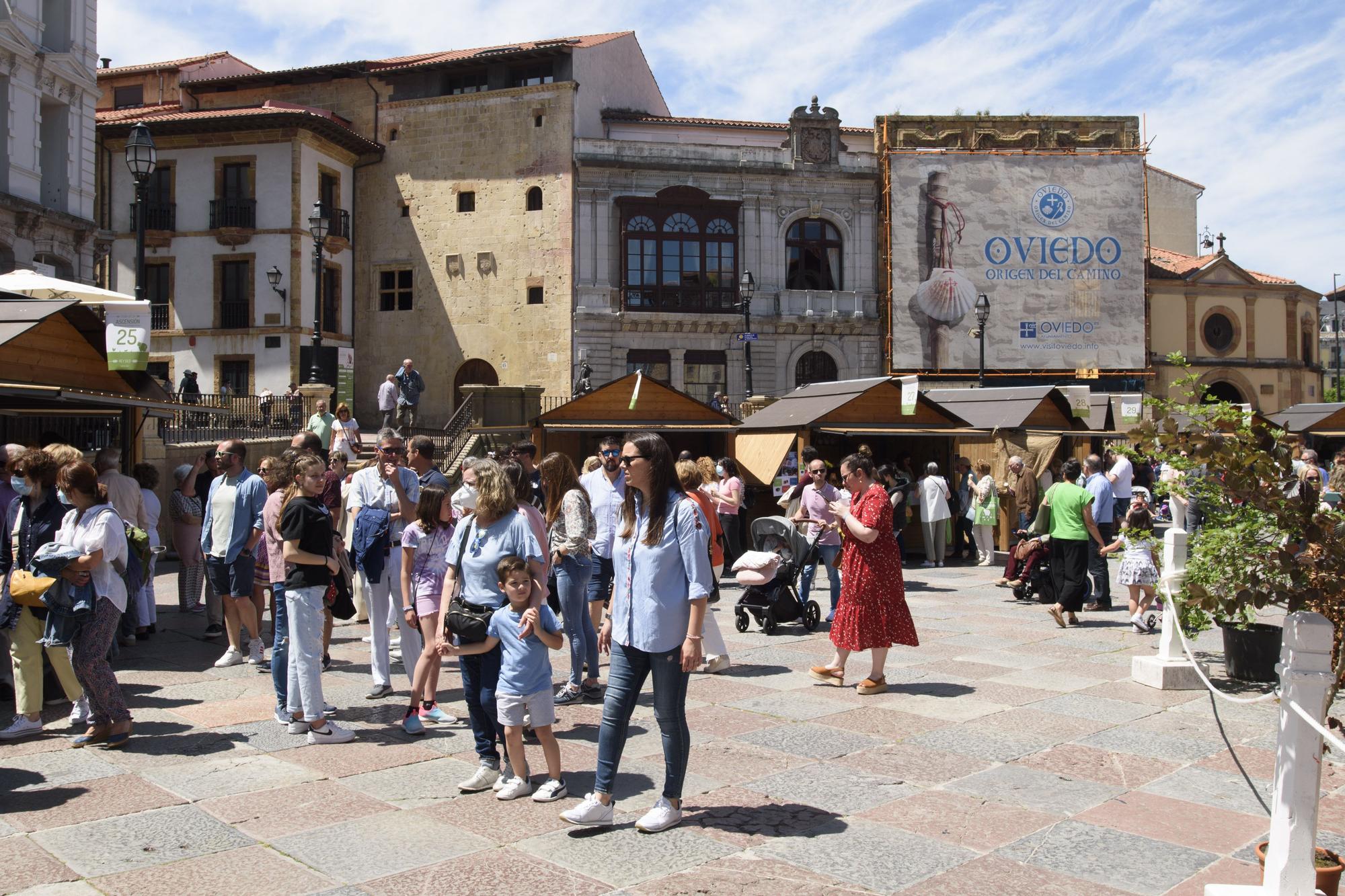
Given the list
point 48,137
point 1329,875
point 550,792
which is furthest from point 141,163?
point 48,137

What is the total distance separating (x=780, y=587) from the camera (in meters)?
10.7

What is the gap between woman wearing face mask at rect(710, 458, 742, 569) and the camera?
12797 mm

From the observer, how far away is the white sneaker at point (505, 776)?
17.7 feet

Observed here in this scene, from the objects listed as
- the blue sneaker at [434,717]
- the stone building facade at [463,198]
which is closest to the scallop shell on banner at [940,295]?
the stone building facade at [463,198]

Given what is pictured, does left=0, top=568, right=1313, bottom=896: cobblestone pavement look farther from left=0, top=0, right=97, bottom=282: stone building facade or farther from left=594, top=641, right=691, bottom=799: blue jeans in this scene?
left=0, top=0, right=97, bottom=282: stone building facade

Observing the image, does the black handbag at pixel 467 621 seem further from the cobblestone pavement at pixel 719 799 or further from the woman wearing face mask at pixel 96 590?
the woman wearing face mask at pixel 96 590

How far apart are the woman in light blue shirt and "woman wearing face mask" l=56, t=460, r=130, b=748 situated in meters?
3.04

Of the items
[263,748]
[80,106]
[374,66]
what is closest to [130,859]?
[263,748]

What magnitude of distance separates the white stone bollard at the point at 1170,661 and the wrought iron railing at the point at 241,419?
53.2 ft

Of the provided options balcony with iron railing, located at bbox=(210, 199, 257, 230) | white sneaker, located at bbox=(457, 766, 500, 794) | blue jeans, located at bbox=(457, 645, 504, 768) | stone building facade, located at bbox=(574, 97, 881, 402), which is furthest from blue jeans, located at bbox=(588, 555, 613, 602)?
balcony with iron railing, located at bbox=(210, 199, 257, 230)

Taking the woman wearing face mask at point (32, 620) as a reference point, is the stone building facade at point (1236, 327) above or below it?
above

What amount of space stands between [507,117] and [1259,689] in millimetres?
30806

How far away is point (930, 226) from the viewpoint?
115 ft

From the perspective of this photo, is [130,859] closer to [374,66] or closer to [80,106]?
[80,106]
